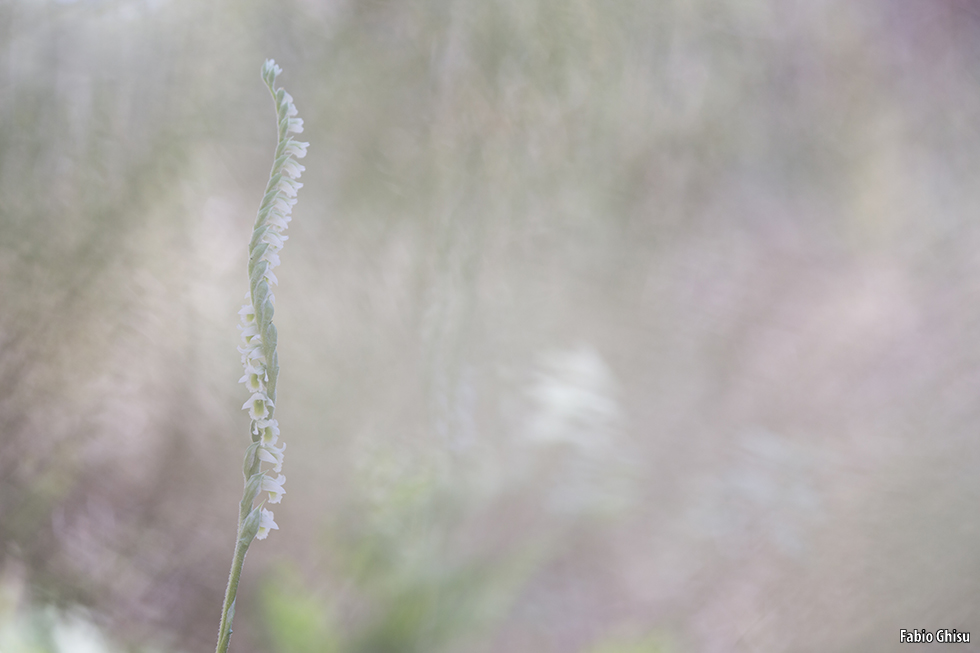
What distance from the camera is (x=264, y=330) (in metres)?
0.24

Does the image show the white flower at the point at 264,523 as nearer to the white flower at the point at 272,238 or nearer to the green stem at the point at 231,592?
the green stem at the point at 231,592

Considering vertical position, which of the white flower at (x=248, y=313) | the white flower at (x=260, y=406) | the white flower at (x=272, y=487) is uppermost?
the white flower at (x=248, y=313)

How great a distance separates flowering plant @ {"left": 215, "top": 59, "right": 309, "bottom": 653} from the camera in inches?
9.3

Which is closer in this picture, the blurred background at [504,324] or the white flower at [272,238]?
the white flower at [272,238]

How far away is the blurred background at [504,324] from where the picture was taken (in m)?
0.85

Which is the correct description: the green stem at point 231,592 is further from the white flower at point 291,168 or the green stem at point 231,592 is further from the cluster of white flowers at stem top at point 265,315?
the white flower at point 291,168

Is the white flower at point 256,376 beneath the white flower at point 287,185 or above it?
beneath

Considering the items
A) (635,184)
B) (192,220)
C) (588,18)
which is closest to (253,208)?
(192,220)

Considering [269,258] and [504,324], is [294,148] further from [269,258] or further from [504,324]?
[504,324]

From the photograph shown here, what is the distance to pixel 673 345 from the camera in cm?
159

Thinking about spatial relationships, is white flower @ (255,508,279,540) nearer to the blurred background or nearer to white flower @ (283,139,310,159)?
white flower @ (283,139,310,159)

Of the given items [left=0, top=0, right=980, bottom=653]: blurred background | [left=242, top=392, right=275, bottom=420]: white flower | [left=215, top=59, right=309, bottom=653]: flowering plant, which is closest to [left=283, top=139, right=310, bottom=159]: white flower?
[left=215, top=59, right=309, bottom=653]: flowering plant

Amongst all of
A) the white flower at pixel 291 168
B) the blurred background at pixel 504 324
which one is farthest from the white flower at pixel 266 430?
the blurred background at pixel 504 324

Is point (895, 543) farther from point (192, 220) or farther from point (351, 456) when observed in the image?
point (192, 220)
